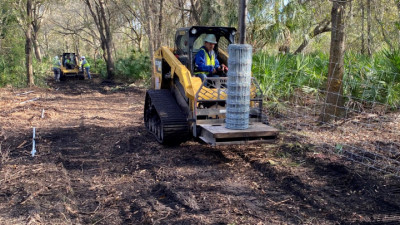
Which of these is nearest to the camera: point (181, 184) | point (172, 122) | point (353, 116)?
point (181, 184)

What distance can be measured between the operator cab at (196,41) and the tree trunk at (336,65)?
2.03 metres

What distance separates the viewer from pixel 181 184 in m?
5.13

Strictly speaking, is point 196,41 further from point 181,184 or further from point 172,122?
point 181,184

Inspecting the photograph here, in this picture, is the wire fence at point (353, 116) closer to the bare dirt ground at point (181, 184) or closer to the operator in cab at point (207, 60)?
the bare dirt ground at point (181, 184)

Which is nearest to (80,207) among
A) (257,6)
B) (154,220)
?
(154,220)

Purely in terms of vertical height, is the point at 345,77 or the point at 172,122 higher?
the point at 345,77

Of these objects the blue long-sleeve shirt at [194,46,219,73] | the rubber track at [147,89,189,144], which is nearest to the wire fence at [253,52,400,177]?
the blue long-sleeve shirt at [194,46,219,73]

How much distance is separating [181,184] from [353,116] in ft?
16.0

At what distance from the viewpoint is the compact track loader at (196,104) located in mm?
5898

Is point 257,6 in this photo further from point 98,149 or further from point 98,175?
point 98,175

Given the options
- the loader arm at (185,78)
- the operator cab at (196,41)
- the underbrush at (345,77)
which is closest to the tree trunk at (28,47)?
the underbrush at (345,77)

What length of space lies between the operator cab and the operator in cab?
0.15 metres

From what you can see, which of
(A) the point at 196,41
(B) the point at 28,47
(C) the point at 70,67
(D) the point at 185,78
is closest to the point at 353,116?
(A) the point at 196,41

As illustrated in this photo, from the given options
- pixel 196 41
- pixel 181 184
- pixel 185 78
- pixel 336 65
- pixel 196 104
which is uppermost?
pixel 196 41
